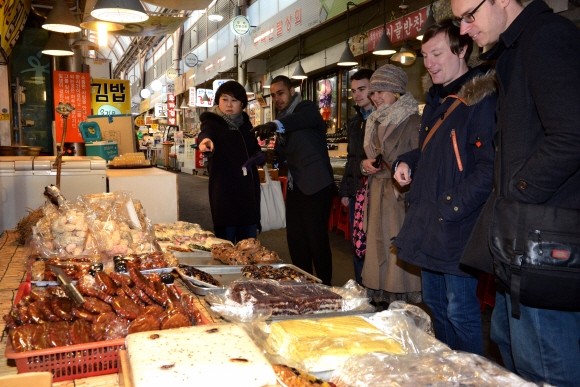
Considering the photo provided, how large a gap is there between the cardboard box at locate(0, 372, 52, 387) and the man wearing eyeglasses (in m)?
1.39

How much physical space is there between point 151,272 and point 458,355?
1.31 metres

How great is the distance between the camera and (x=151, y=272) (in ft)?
6.86

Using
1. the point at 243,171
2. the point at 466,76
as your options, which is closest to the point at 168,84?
the point at 243,171

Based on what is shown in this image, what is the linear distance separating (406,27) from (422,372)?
8.73 meters

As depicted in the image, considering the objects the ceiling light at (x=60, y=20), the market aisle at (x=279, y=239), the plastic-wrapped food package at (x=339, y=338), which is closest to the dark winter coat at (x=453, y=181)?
the plastic-wrapped food package at (x=339, y=338)

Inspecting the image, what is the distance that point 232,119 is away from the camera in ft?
13.5

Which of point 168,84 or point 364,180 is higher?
point 168,84

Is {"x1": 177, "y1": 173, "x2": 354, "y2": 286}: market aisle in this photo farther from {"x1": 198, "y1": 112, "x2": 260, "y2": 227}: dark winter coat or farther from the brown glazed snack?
the brown glazed snack

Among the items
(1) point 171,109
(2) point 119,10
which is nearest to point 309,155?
(2) point 119,10

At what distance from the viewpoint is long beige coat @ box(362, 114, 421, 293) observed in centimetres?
341

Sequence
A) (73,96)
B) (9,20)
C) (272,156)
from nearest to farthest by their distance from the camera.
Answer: (272,156) < (9,20) < (73,96)

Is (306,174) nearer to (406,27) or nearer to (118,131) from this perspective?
(118,131)

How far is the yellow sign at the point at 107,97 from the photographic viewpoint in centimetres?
1084

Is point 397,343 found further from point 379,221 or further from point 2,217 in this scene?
point 2,217
